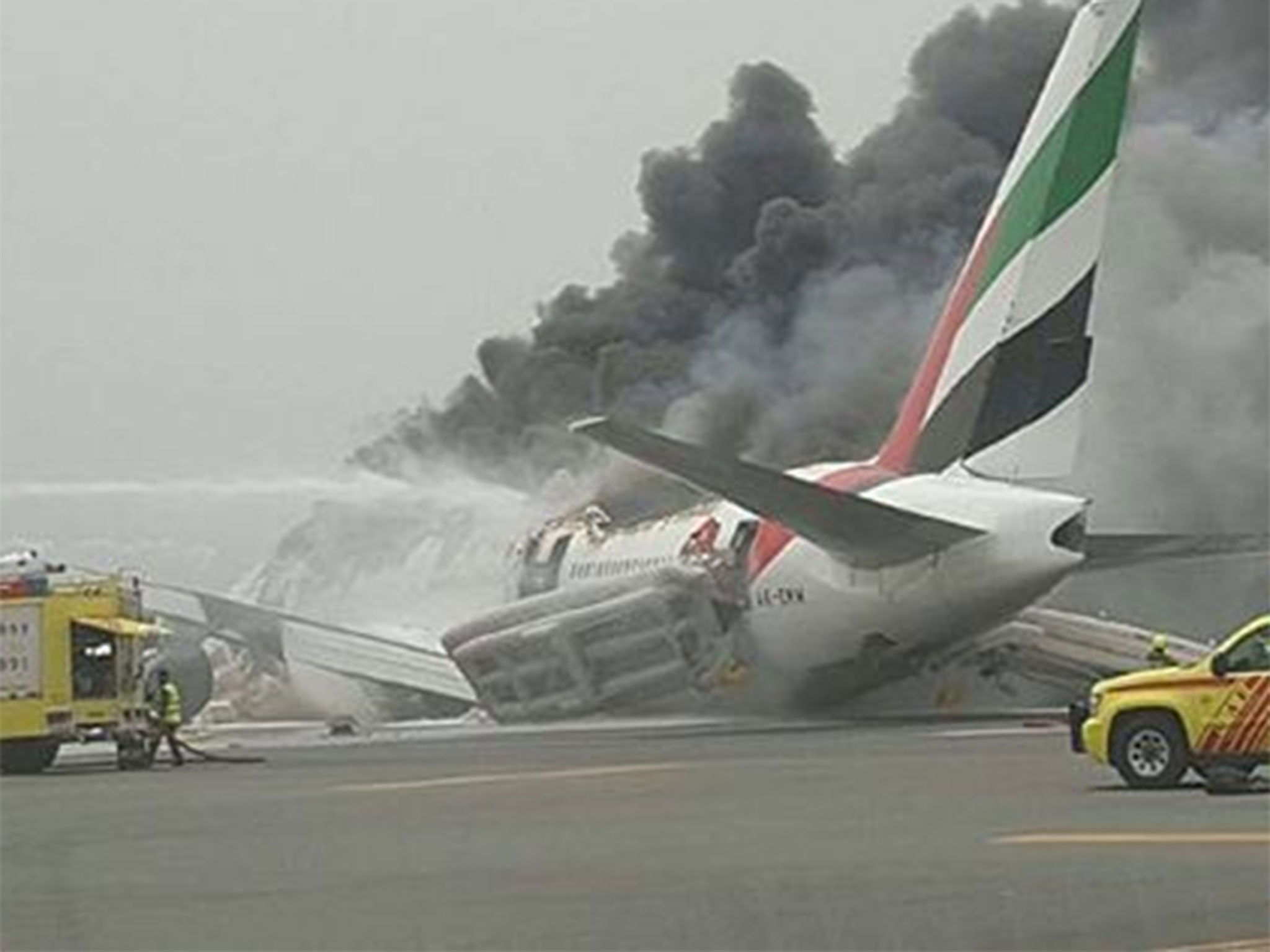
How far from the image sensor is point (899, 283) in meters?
65.8

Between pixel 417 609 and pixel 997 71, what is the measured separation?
18006 mm

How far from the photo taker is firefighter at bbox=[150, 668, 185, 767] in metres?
44.0

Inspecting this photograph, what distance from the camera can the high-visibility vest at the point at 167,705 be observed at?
44062 millimetres

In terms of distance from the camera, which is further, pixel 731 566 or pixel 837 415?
pixel 837 415

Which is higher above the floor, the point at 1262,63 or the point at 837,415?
the point at 1262,63

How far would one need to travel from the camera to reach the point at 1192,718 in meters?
31.0

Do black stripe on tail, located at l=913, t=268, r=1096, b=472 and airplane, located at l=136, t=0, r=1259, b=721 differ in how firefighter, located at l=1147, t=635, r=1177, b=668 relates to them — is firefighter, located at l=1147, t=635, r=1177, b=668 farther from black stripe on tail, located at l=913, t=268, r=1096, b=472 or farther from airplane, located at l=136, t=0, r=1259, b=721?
black stripe on tail, located at l=913, t=268, r=1096, b=472

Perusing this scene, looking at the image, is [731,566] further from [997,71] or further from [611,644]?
[997,71]

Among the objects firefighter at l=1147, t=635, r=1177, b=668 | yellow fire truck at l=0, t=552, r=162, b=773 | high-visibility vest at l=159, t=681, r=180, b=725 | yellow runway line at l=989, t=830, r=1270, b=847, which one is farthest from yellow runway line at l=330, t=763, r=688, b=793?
yellow runway line at l=989, t=830, r=1270, b=847

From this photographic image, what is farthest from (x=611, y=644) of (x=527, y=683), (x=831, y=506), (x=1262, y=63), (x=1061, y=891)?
(x=1061, y=891)

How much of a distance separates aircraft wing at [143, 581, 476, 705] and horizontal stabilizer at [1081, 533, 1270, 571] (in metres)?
11.6

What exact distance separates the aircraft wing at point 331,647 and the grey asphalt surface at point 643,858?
16086 millimetres

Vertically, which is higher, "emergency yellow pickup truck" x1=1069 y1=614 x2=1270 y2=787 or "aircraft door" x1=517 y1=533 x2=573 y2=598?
"emergency yellow pickup truck" x1=1069 y1=614 x2=1270 y2=787

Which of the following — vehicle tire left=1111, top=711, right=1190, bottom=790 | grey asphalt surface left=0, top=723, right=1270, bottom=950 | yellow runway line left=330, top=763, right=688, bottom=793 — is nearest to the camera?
grey asphalt surface left=0, top=723, right=1270, bottom=950
